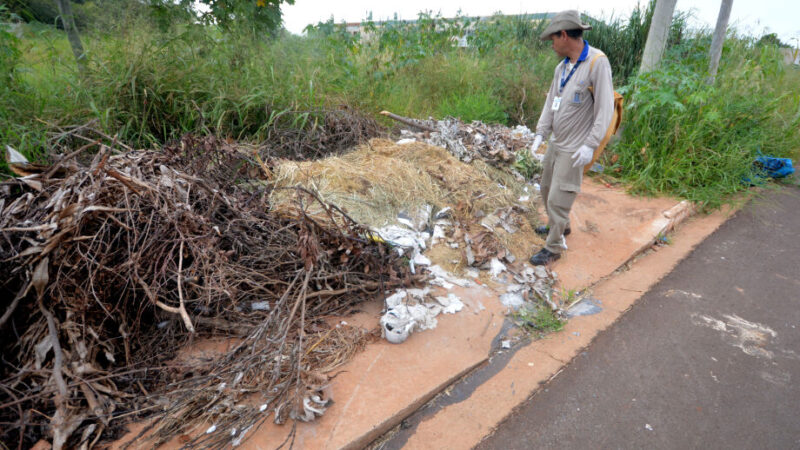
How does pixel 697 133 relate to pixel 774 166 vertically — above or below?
above

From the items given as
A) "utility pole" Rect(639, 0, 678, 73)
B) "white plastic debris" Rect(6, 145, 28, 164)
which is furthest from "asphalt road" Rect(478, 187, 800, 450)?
"utility pole" Rect(639, 0, 678, 73)

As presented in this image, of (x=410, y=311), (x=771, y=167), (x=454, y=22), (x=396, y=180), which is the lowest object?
(x=410, y=311)

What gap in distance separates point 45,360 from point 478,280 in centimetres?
248

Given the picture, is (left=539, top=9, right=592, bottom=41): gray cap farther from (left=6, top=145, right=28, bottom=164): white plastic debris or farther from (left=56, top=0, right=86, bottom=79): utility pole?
(left=56, top=0, right=86, bottom=79): utility pole

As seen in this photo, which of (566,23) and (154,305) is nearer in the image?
(154,305)

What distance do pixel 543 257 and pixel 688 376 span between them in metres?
1.24

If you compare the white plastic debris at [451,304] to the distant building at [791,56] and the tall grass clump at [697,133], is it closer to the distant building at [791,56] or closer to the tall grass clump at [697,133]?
the tall grass clump at [697,133]

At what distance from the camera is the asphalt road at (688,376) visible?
184cm

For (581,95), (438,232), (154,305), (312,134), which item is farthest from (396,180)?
(154,305)

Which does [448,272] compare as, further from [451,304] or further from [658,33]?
[658,33]

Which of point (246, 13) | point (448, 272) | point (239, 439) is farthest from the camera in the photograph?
point (246, 13)

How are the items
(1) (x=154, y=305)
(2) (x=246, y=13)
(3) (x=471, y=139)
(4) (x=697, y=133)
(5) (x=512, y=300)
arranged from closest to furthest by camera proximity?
(1) (x=154, y=305), (5) (x=512, y=300), (2) (x=246, y=13), (4) (x=697, y=133), (3) (x=471, y=139)

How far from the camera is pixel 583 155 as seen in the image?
9.20 ft

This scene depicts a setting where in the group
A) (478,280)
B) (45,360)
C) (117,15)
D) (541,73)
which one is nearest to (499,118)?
(541,73)
